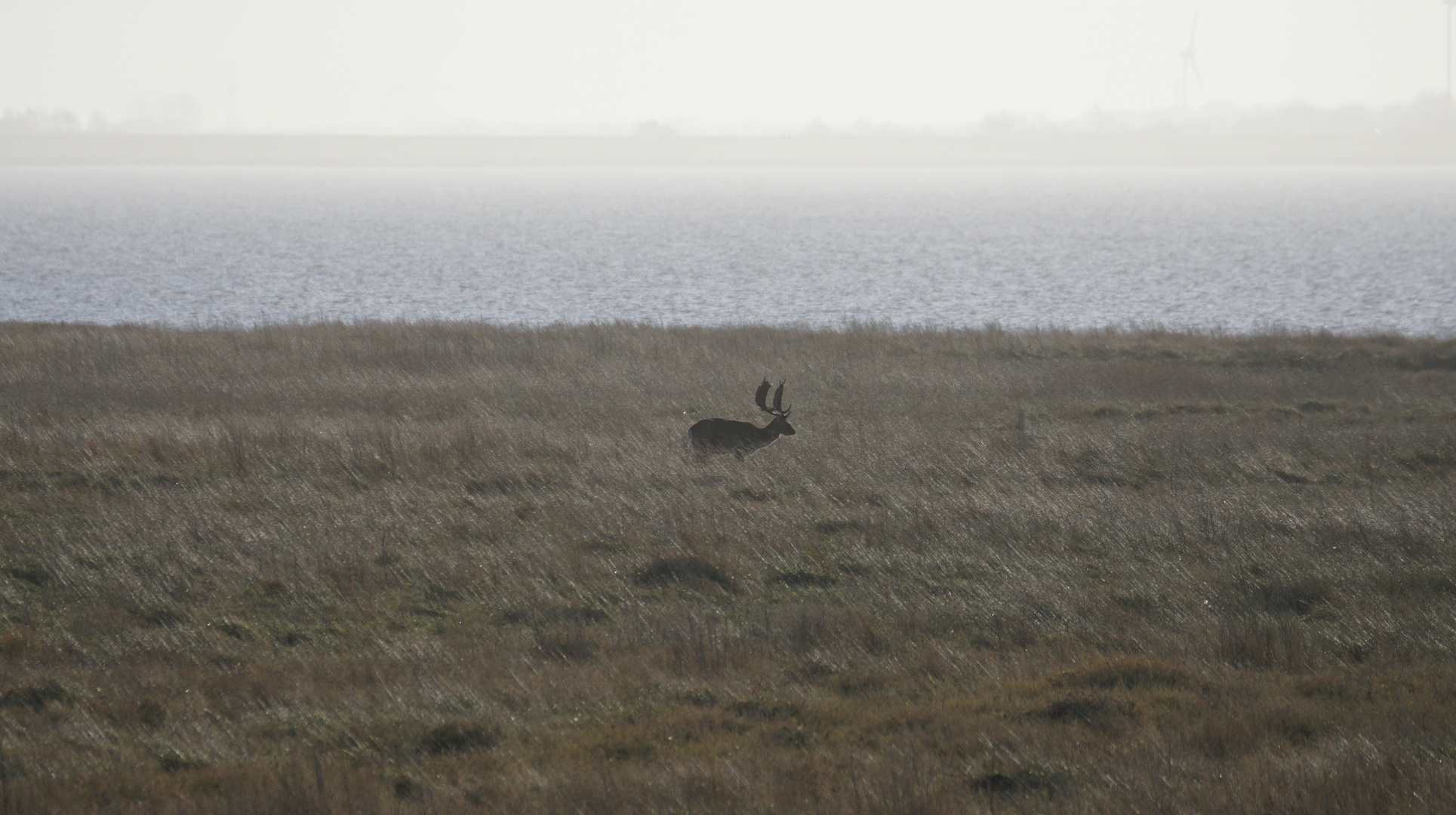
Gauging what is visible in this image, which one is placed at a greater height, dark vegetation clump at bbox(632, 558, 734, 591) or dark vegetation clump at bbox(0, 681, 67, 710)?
dark vegetation clump at bbox(0, 681, 67, 710)

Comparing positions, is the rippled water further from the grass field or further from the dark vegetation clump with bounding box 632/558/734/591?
the dark vegetation clump with bounding box 632/558/734/591

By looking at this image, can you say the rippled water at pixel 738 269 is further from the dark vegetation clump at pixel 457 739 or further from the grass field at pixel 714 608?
the dark vegetation clump at pixel 457 739

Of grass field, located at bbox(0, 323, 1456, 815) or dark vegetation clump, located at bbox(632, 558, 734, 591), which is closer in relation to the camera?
grass field, located at bbox(0, 323, 1456, 815)

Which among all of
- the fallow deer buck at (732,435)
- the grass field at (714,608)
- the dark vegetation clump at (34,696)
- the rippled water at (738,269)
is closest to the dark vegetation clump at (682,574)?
the grass field at (714,608)

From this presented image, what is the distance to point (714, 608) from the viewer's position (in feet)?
31.6

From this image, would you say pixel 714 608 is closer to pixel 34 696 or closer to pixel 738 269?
pixel 34 696

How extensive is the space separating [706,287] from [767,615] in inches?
1988

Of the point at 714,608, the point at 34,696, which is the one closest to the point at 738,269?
the point at 714,608

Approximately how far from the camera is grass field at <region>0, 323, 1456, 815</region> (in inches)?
248

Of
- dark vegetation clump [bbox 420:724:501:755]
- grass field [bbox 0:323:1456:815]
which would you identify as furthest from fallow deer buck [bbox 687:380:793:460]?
dark vegetation clump [bbox 420:724:501:755]

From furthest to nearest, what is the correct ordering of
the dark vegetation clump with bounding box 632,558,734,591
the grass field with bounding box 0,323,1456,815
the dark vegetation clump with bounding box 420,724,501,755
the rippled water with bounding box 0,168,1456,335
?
the rippled water with bounding box 0,168,1456,335
the dark vegetation clump with bounding box 632,558,734,591
the dark vegetation clump with bounding box 420,724,501,755
the grass field with bounding box 0,323,1456,815

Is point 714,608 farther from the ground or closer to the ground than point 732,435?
closer to the ground

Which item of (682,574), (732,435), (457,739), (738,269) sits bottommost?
(738,269)

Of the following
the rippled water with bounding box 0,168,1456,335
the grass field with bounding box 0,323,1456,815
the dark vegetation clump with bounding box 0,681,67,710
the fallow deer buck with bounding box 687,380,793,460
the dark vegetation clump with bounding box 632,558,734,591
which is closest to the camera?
the grass field with bounding box 0,323,1456,815
